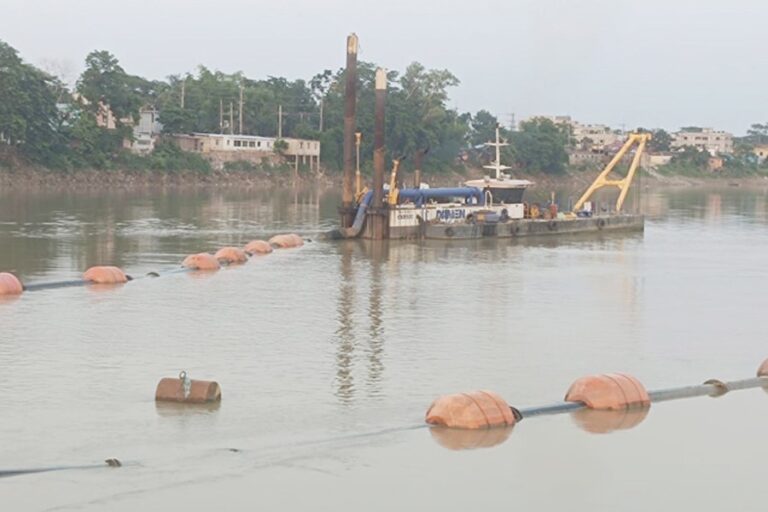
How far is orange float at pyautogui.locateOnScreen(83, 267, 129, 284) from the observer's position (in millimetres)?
24984

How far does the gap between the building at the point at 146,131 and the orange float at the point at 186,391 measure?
215 ft

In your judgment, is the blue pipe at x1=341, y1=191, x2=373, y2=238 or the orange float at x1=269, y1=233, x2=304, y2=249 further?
the blue pipe at x1=341, y1=191, x2=373, y2=238

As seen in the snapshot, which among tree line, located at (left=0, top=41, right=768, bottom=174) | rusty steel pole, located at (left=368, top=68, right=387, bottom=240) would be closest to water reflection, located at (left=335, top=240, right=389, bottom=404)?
rusty steel pole, located at (left=368, top=68, right=387, bottom=240)

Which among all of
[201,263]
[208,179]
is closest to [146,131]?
[208,179]

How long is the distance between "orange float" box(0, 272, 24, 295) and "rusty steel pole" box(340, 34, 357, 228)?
1529cm

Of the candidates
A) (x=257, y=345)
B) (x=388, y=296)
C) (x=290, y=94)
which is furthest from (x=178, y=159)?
(x=257, y=345)

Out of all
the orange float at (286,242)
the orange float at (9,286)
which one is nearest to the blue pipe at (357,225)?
the orange float at (286,242)

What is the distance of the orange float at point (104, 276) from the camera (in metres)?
25.0

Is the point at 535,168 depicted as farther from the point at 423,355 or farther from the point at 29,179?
the point at 423,355

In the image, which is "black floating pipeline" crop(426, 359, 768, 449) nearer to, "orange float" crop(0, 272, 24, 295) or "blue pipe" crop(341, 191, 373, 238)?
"orange float" crop(0, 272, 24, 295)

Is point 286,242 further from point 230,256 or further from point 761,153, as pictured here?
point 761,153

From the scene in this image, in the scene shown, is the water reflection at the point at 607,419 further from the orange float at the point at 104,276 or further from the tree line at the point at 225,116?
the tree line at the point at 225,116

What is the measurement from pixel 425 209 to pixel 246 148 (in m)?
50.2

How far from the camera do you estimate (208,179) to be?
81250mm
